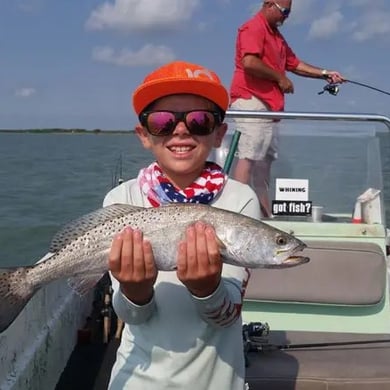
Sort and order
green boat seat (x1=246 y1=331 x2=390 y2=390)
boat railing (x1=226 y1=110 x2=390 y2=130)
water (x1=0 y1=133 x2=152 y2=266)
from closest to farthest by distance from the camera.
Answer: green boat seat (x1=246 y1=331 x2=390 y2=390), boat railing (x1=226 y1=110 x2=390 y2=130), water (x1=0 y1=133 x2=152 y2=266)

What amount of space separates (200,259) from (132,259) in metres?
0.21

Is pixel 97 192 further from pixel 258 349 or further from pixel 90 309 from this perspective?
pixel 258 349

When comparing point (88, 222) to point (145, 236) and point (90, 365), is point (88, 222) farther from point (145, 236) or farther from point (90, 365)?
point (90, 365)

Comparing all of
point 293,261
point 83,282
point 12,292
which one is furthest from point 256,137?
point 12,292

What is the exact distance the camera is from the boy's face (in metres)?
2.37

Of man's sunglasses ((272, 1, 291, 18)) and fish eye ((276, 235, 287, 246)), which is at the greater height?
man's sunglasses ((272, 1, 291, 18))

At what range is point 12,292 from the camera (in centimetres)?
228

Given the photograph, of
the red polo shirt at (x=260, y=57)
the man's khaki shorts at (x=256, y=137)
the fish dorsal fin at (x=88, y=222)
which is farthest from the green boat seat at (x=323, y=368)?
the red polo shirt at (x=260, y=57)

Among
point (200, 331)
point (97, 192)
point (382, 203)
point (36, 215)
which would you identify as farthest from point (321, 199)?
point (97, 192)

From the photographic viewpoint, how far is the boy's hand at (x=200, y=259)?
2.12 metres

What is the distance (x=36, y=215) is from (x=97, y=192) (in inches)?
112

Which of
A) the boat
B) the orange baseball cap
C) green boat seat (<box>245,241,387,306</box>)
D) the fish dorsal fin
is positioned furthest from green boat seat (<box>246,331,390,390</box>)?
the orange baseball cap

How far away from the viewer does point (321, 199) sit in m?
5.14

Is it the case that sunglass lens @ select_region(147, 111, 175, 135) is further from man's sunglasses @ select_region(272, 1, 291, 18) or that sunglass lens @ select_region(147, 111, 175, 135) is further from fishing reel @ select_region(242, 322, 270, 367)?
man's sunglasses @ select_region(272, 1, 291, 18)
